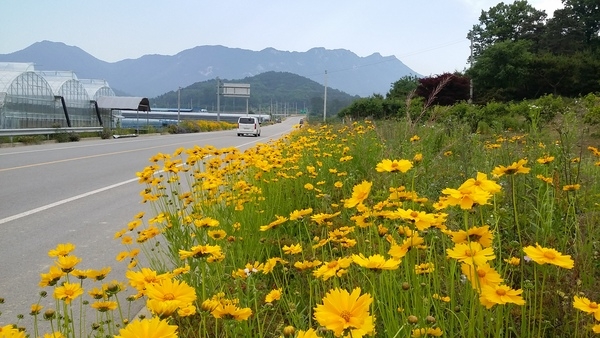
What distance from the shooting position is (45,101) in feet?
70.2

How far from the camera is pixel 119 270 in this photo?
365 centimetres

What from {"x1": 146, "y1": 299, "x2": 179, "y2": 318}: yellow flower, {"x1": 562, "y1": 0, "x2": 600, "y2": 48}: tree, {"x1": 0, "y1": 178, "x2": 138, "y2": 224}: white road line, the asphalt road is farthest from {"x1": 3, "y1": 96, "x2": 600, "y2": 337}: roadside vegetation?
{"x1": 562, "y1": 0, "x2": 600, "y2": 48}: tree

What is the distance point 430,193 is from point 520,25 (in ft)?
143

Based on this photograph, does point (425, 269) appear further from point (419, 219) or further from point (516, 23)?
point (516, 23)

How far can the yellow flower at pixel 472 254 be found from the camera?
1.11 metres

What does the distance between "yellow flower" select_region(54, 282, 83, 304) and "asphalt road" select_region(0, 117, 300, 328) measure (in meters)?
1.43

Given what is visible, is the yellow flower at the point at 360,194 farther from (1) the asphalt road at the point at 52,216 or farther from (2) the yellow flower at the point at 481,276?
(1) the asphalt road at the point at 52,216

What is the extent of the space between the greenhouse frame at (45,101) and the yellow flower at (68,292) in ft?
61.7

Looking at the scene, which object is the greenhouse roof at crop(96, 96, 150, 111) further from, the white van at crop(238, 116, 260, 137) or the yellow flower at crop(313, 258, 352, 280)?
the yellow flower at crop(313, 258, 352, 280)

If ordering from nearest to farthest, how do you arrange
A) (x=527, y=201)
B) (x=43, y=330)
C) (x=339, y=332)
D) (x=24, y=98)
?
(x=339, y=332) → (x=43, y=330) → (x=527, y=201) → (x=24, y=98)

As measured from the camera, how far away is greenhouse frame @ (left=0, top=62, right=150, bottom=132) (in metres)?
18.6

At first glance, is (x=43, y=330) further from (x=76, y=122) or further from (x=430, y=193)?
(x=76, y=122)

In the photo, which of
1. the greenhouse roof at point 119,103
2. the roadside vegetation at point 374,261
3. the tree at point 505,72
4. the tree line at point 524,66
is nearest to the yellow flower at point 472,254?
the roadside vegetation at point 374,261

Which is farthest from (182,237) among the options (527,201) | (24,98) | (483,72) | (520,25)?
(520,25)
